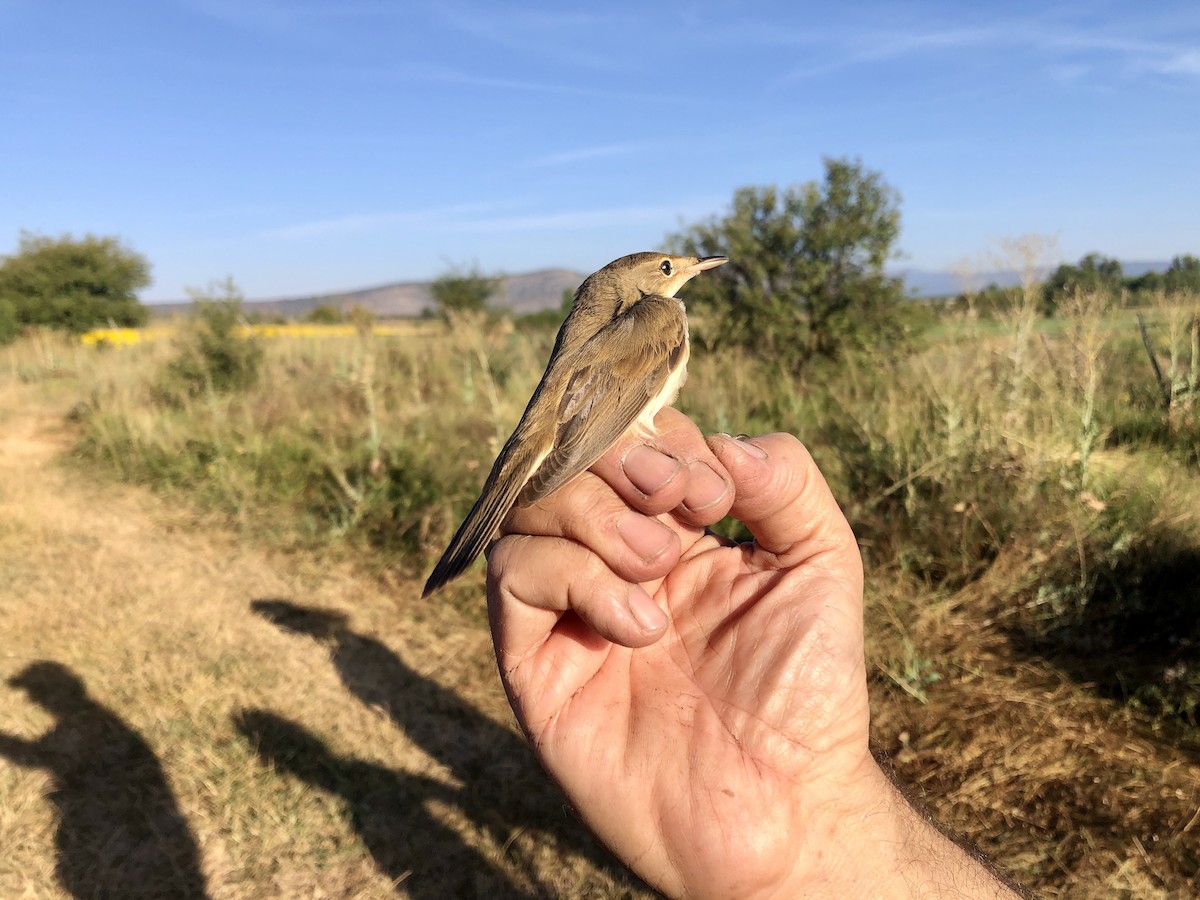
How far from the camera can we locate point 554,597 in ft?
6.23

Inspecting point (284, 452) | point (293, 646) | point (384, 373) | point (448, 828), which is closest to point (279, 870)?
point (448, 828)

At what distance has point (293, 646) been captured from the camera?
5309mm

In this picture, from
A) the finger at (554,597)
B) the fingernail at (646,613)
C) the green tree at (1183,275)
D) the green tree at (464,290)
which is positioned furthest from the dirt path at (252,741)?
the green tree at (464,290)

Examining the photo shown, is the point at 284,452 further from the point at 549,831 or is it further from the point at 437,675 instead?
the point at 549,831

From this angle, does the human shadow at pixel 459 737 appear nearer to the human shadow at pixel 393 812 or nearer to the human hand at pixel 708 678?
the human shadow at pixel 393 812

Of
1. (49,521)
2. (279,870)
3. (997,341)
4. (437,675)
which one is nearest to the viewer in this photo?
(279,870)

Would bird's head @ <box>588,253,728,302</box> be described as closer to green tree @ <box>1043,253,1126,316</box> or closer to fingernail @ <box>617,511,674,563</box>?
fingernail @ <box>617,511,674,563</box>

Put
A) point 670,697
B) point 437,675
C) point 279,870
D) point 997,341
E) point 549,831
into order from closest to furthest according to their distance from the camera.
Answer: point 670,697 < point 279,870 < point 549,831 < point 437,675 < point 997,341

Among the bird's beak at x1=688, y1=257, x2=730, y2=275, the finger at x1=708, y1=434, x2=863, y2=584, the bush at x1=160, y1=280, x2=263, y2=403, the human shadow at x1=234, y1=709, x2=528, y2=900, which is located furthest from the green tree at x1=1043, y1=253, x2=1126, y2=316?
the bush at x1=160, y1=280, x2=263, y2=403

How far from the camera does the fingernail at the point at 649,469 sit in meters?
1.97

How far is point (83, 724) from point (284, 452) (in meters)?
4.16

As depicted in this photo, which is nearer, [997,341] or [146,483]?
[997,341]

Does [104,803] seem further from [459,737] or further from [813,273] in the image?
[813,273]

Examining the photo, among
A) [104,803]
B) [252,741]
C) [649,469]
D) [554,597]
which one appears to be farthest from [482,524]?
[104,803]
